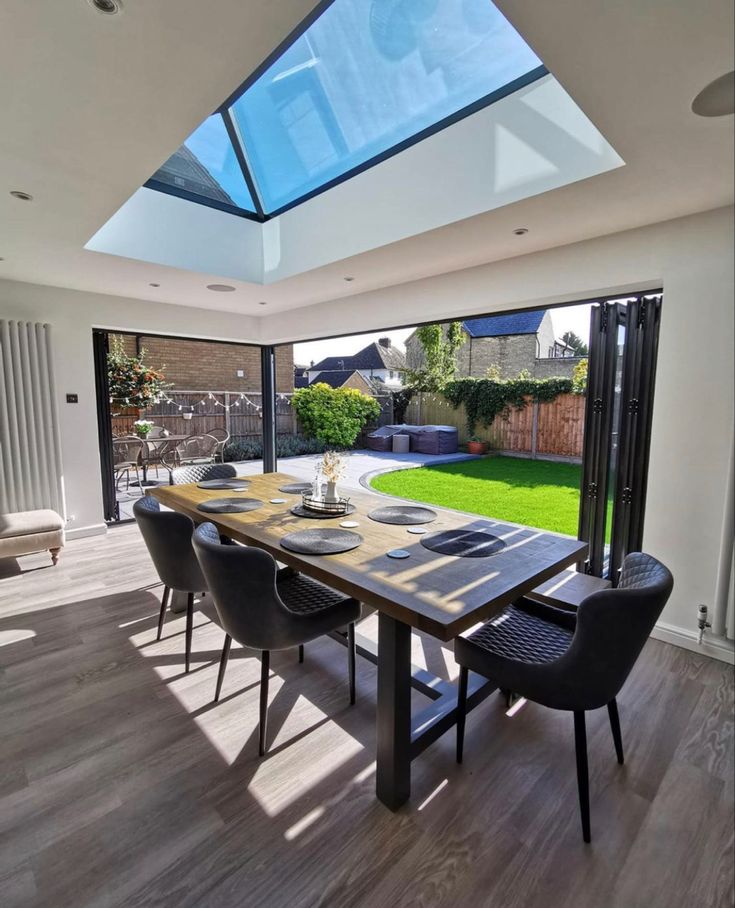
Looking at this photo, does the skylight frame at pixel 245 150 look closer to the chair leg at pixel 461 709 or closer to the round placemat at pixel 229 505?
the round placemat at pixel 229 505

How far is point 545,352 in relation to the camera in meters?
13.5

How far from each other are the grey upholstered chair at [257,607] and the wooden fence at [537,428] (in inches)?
263

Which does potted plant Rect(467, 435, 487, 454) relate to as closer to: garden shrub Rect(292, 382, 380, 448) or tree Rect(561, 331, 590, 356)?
garden shrub Rect(292, 382, 380, 448)

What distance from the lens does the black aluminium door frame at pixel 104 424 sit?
4.51 metres

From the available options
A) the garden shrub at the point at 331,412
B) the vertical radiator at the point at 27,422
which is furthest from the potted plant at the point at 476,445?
the vertical radiator at the point at 27,422

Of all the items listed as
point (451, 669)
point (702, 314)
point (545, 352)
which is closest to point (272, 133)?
point (702, 314)

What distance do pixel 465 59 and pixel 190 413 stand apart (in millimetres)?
6882

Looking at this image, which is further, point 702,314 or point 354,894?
point 702,314

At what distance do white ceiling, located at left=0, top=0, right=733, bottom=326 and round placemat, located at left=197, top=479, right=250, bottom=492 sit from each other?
5.39 feet

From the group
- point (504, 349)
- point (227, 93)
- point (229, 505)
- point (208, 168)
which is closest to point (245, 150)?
point (208, 168)

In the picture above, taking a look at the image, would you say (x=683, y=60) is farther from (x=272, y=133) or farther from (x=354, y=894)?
(x=272, y=133)

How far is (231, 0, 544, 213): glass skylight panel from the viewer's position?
2.15 metres

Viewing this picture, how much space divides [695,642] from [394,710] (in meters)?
1.96

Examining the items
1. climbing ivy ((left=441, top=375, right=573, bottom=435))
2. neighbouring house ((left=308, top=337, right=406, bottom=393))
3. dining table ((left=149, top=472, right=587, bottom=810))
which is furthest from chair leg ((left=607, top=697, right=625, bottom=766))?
neighbouring house ((left=308, top=337, right=406, bottom=393))
